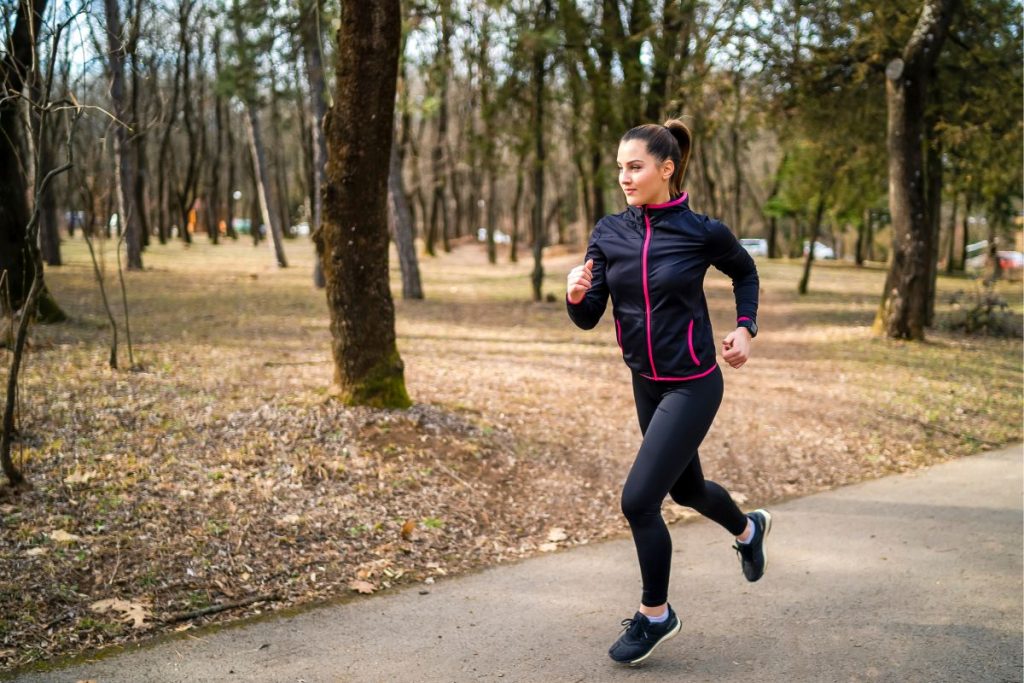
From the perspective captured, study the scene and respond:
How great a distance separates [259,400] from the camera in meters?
7.75

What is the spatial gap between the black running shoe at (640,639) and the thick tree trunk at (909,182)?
12093 millimetres

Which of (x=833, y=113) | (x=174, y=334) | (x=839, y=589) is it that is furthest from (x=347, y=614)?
(x=833, y=113)

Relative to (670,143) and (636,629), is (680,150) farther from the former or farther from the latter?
(636,629)

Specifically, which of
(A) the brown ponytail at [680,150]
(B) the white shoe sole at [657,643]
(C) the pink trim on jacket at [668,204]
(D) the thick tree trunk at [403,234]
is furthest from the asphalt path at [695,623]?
(D) the thick tree trunk at [403,234]

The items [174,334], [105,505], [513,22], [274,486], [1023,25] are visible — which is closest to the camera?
[105,505]

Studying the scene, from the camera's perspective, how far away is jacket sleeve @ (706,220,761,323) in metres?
3.77

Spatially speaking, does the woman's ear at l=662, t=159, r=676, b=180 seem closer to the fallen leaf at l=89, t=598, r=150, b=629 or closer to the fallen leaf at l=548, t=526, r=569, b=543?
the fallen leaf at l=548, t=526, r=569, b=543

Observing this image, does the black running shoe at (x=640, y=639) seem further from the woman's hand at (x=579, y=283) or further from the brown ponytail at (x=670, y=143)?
the brown ponytail at (x=670, y=143)

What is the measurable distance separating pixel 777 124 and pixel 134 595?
582 inches

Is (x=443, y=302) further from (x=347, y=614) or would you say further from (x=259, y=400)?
(x=347, y=614)

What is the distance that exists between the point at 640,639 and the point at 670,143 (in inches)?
82.6

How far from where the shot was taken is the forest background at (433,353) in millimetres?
4996

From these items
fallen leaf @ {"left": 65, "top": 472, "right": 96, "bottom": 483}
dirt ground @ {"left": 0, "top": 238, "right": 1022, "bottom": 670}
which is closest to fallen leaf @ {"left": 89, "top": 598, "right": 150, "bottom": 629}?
dirt ground @ {"left": 0, "top": 238, "right": 1022, "bottom": 670}

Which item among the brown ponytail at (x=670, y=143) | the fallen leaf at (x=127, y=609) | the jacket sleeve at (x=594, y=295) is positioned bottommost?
the fallen leaf at (x=127, y=609)
